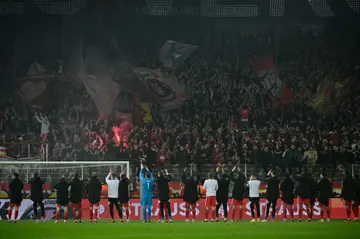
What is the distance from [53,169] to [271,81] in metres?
12.5

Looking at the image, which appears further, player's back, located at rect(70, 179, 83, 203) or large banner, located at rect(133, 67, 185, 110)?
large banner, located at rect(133, 67, 185, 110)

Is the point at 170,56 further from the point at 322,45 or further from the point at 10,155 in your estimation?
the point at 10,155

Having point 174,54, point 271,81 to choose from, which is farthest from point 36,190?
point 271,81

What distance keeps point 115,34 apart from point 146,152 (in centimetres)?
877

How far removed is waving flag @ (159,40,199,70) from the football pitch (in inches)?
547

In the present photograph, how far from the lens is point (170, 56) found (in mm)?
38156

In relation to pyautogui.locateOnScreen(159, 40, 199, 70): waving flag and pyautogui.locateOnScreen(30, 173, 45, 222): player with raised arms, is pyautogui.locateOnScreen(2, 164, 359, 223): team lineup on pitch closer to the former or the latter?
pyautogui.locateOnScreen(30, 173, 45, 222): player with raised arms

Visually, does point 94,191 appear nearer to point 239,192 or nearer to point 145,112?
point 239,192

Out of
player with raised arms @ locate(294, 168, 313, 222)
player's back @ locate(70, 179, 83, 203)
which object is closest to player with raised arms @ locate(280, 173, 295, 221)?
player with raised arms @ locate(294, 168, 313, 222)

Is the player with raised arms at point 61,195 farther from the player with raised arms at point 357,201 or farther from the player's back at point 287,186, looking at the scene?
the player with raised arms at point 357,201

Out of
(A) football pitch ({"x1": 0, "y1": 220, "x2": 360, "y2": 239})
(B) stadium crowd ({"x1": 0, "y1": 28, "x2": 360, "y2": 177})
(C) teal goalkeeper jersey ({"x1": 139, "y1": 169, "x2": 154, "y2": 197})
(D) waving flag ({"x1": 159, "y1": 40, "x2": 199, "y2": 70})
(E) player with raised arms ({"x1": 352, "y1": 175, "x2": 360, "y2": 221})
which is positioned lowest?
(A) football pitch ({"x1": 0, "y1": 220, "x2": 360, "y2": 239})

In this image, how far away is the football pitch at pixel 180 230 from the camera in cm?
2047

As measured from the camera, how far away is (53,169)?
28.9 m

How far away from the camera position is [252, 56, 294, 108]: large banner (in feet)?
119
